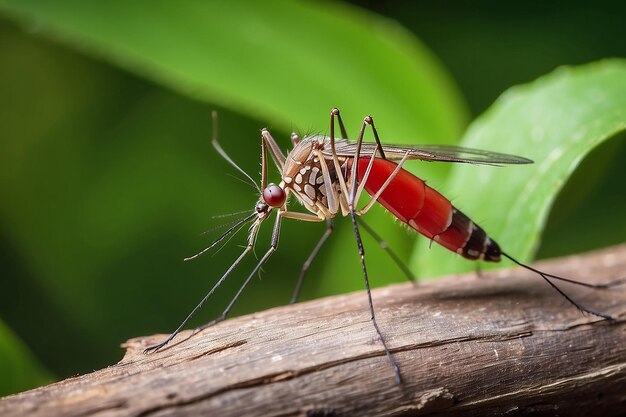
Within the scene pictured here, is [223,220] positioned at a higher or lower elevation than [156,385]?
higher

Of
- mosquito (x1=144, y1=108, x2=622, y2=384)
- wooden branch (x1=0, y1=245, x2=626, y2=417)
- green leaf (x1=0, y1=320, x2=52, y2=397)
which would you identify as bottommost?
wooden branch (x1=0, y1=245, x2=626, y2=417)

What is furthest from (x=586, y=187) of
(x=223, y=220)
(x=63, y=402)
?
(x=63, y=402)

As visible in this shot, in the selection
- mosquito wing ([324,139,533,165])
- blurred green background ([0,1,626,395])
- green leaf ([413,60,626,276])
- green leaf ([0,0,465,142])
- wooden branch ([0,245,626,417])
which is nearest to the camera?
wooden branch ([0,245,626,417])

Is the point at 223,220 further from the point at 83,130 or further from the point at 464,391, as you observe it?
the point at 464,391

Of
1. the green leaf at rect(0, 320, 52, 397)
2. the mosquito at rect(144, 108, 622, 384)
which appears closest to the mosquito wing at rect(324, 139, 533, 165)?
the mosquito at rect(144, 108, 622, 384)

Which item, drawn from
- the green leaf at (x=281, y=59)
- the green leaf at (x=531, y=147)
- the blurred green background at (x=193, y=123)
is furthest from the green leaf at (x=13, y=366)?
the green leaf at (x=531, y=147)

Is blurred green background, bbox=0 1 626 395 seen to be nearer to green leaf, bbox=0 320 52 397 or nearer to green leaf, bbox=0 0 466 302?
green leaf, bbox=0 0 466 302
